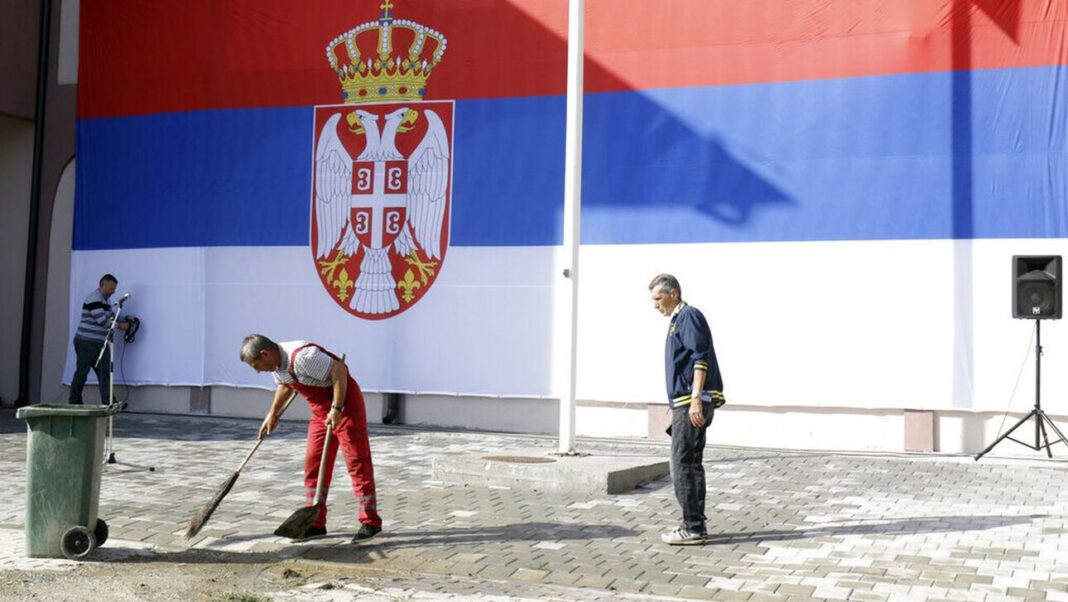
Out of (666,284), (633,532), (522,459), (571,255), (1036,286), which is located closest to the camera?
(666,284)

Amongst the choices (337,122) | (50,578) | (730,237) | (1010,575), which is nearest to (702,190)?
(730,237)

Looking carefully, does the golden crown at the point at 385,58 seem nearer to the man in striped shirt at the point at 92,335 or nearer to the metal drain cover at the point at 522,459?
the man in striped shirt at the point at 92,335

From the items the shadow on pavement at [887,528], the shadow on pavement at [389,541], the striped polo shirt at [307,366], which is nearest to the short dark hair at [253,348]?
the striped polo shirt at [307,366]

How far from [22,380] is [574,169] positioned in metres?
10.4

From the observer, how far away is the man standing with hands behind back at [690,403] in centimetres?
776

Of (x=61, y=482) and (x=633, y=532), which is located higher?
(x=61, y=482)

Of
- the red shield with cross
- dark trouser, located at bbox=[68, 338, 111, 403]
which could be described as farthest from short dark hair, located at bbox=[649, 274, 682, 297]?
dark trouser, located at bbox=[68, 338, 111, 403]

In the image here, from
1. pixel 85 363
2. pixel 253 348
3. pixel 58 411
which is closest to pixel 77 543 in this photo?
pixel 58 411

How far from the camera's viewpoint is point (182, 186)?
55.1 feet

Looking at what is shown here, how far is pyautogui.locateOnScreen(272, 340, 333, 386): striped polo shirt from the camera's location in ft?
25.0

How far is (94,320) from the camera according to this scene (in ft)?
51.4

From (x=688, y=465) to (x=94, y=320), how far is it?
10080 millimetres

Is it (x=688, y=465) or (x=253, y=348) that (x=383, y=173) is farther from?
(x=688, y=465)

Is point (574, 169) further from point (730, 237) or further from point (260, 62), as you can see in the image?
point (260, 62)
